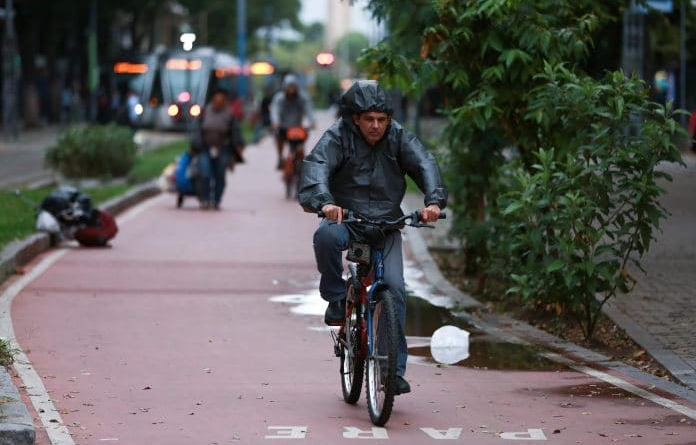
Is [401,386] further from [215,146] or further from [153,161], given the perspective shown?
[153,161]

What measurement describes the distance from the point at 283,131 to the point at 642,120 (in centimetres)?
1404

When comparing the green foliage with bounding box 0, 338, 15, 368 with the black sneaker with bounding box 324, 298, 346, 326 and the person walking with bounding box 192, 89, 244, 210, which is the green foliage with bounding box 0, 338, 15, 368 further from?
the person walking with bounding box 192, 89, 244, 210

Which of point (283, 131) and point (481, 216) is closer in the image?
point (481, 216)

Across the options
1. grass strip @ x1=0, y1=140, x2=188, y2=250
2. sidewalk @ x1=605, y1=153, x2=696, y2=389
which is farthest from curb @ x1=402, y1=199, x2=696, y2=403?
grass strip @ x1=0, y1=140, x2=188, y2=250

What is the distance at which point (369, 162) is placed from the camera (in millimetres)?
8039

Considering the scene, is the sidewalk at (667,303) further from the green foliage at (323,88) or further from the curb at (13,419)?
the green foliage at (323,88)

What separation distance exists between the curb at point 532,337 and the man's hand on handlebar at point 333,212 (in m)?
2.25

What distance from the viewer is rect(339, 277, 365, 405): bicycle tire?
26.3ft

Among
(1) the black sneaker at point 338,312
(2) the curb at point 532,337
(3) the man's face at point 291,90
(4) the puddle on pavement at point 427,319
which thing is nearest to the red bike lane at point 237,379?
(2) the curb at point 532,337

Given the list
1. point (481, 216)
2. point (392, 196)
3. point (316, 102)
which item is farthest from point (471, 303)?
point (316, 102)

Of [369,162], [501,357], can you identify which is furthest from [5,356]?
[501,357]

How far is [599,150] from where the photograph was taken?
10.5 meters

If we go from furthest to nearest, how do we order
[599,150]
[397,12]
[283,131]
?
[283,131] → [397,12] → [599,150]

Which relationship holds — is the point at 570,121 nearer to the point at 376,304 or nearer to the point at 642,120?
the point at 642,120
